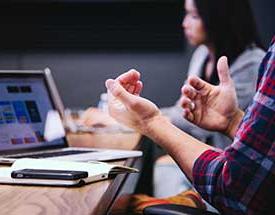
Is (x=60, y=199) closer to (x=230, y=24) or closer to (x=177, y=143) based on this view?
(x=177, y=143)

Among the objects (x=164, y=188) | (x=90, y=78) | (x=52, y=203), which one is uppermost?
(x=52, y=203)

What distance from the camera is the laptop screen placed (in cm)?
148

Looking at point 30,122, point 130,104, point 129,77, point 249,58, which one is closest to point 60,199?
point 130,104

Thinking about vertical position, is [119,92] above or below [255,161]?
above

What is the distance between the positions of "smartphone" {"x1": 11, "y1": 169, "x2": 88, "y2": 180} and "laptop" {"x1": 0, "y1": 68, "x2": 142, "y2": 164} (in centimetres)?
24

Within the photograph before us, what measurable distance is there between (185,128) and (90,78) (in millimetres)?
1199

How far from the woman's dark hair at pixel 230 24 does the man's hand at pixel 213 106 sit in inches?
42.1

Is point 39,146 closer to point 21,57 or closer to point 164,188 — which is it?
point 164,188

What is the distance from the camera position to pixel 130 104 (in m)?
1.20

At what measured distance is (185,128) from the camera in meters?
2.67

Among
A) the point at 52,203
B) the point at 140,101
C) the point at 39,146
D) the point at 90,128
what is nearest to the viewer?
the point at 52,203

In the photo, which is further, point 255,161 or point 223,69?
point 223,69

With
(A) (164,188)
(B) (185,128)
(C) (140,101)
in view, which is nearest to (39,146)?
(C) (140,101)

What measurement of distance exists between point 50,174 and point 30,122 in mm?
496
